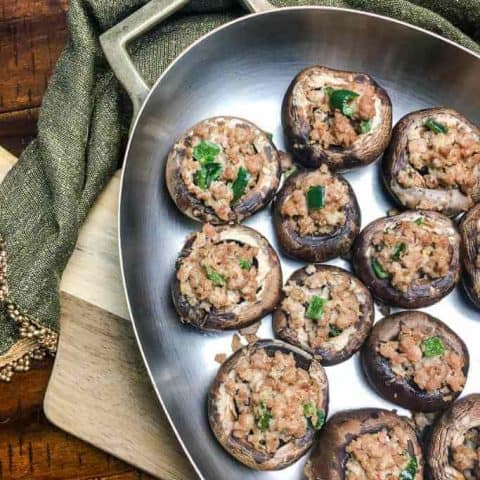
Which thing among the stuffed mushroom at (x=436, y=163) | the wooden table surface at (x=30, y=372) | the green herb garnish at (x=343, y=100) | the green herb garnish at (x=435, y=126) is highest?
the green herb garnish at (x=343, y=100)

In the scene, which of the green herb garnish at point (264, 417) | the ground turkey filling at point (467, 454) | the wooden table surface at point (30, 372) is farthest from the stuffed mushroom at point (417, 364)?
the wooden table surface at point (30, 372)

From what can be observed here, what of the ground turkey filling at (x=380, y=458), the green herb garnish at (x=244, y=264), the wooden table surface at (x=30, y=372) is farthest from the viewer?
the wooden table surface at (x=30, y=372)

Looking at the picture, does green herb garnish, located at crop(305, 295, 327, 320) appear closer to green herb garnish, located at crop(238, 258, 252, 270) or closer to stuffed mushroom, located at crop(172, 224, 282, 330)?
stuffed mushroom, located at crop(172, 224, 282, 330)

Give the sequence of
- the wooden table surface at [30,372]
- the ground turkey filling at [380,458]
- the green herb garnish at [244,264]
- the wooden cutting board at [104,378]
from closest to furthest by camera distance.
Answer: the ground turkey filling at [380,458] → the green herb garnish at [244,264] → the wooden cutting board at [104,378] → the wooden table surface at [30,372]

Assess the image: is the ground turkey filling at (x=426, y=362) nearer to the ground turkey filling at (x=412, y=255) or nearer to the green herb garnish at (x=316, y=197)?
the ground turkey filling at (x=412, y=255)

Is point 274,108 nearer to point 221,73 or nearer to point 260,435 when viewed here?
point 221,73

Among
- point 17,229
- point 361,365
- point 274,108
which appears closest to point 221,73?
point 274,108
